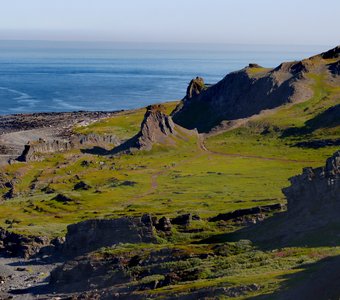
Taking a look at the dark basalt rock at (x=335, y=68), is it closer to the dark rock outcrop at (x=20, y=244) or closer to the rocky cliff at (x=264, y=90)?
the rocky cliff at (x=264, y=90)

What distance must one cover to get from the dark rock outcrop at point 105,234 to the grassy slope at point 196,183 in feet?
12.0

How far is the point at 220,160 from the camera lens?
146m

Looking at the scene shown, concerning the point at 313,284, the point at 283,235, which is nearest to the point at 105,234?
the point at 283,235

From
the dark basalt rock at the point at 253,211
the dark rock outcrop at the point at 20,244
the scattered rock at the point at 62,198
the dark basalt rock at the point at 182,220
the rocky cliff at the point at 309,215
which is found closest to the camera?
Answer: the rocky cliff at the point at 309,215

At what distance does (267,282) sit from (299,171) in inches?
3082

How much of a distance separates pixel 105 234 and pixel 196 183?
40.6m

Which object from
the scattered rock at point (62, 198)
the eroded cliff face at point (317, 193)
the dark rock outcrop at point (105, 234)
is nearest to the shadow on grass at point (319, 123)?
the scattered rock at point (62, 198)

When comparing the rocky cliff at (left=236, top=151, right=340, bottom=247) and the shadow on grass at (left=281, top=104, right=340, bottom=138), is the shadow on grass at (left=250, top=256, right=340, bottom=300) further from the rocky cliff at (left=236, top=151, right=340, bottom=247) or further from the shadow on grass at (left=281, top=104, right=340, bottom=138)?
the shadow on grass at (left=281, top=104, right=340, bottom=138)

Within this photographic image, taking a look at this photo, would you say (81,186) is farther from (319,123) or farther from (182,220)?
(319,123)

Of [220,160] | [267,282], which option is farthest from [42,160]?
[267,282]

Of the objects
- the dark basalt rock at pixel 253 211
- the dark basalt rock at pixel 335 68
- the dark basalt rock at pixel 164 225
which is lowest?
Answer: the dark basalt rock at pixel 164 225

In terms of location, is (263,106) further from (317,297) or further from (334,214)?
(317,297)

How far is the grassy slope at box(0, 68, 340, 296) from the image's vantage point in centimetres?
6102

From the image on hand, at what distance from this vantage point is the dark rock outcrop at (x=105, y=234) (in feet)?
274
